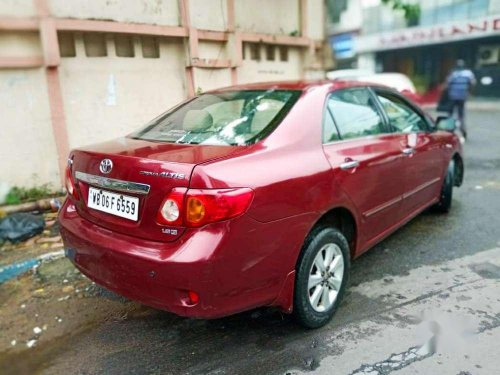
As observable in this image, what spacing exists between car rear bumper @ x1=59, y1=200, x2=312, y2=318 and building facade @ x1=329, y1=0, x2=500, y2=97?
15437mm

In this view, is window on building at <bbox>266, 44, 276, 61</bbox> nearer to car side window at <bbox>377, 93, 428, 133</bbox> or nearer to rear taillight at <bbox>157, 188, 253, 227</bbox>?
car side window at <bbox>377, 93, 428, 133</bbox>

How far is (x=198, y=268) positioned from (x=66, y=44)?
13.4 feet

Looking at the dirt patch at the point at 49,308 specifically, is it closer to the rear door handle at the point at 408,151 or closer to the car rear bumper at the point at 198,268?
the car rear bumper at the point at 198,268

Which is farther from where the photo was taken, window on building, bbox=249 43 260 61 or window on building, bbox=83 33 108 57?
window on building, bbox=249 43 260 61

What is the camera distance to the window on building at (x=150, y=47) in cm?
559

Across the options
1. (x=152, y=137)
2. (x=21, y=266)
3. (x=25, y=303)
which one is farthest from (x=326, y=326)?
(x=21, y=266)

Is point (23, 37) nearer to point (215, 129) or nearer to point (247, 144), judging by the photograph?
point (215, 129)

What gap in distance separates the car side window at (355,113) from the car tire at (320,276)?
29.2 inches

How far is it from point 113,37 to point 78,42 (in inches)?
17.5

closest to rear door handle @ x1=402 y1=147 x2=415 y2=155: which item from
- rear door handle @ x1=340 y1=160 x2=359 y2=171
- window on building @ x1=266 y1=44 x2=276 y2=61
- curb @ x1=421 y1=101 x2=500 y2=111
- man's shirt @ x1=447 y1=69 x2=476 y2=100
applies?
rear door handle @ x1=340 y1=160 x2=359 y2=171

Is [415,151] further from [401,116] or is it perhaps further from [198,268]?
[198,268]

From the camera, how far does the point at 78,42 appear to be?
504 cm

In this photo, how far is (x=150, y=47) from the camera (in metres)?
5.67

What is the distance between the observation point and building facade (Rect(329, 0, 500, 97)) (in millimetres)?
19344
